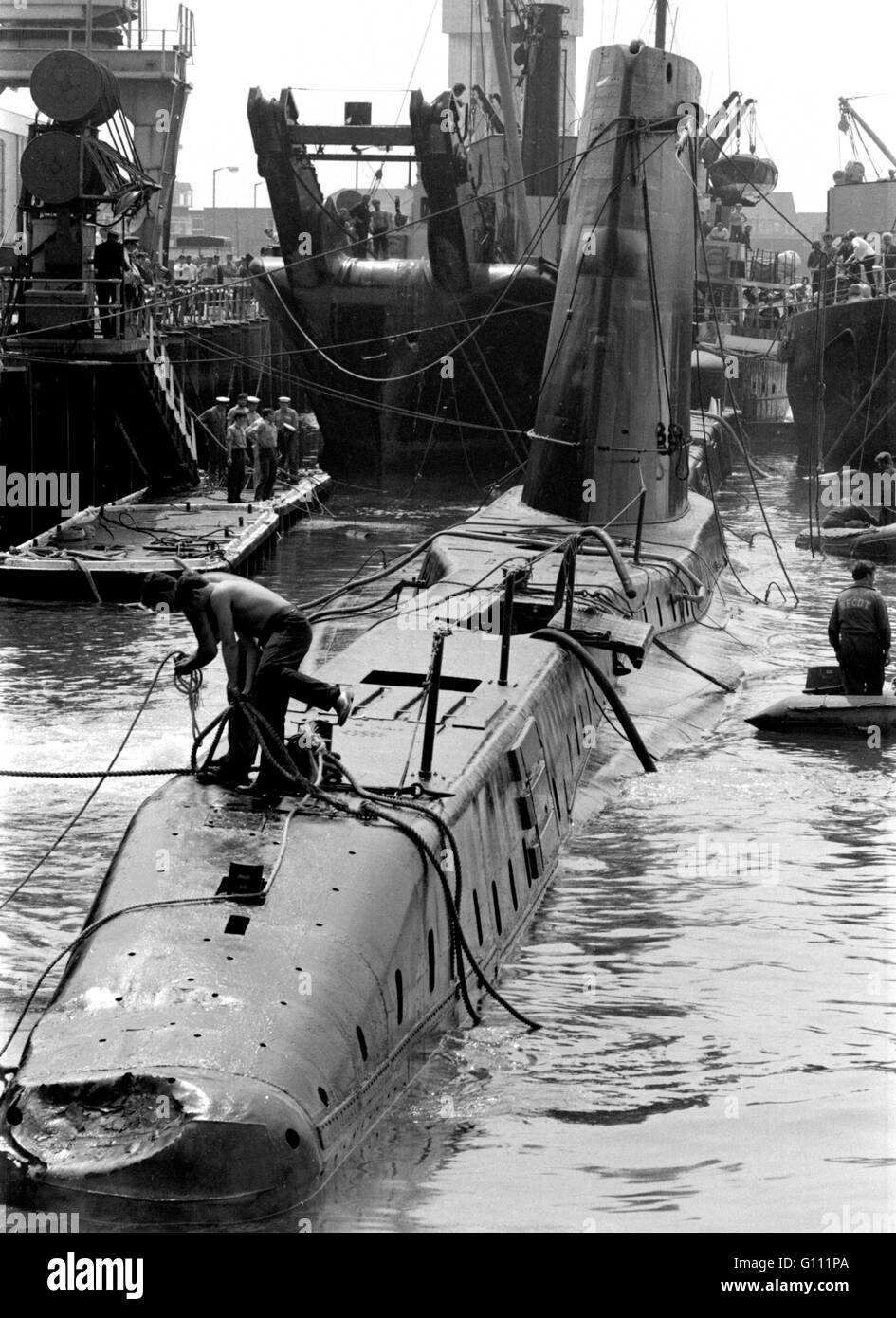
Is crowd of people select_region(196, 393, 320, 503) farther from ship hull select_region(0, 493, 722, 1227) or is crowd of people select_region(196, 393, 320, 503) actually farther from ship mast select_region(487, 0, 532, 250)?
ship hull select_region(0, 493, 722, 1227)

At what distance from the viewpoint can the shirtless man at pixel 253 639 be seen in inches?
435

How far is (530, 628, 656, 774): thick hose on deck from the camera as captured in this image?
15.7 m

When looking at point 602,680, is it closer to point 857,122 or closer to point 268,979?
point 268,979

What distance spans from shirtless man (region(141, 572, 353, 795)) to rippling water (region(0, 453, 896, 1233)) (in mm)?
2167

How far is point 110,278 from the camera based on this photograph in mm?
35250

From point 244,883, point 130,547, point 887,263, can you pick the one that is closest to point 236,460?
point 130,547

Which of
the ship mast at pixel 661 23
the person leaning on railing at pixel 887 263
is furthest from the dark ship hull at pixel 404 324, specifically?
the ship mast at pixel 661 23

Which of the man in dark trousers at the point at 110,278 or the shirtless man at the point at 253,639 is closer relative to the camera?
the shirtless man at the point at 253,639

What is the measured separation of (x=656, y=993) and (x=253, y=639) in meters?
3.71

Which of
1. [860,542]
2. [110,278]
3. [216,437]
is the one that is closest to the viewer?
[860,542]

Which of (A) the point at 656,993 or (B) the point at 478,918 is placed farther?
(A) the point at 656,993

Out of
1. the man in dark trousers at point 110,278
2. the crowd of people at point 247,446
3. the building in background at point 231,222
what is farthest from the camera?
the building in background at point 231,222

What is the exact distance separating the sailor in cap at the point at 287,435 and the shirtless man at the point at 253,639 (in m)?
29.7

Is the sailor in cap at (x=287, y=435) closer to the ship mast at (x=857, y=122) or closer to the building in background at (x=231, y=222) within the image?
the ship mast at (x=857, y=122)
